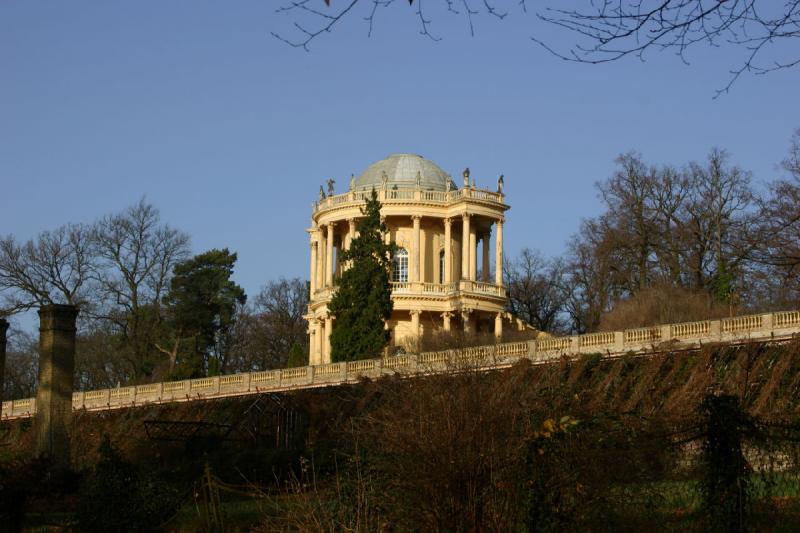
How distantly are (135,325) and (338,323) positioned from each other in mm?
16391

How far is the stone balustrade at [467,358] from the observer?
34.9 m

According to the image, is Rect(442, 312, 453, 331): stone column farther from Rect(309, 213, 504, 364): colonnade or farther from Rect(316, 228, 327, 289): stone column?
Rect(316, 228, 327, 289): stone column

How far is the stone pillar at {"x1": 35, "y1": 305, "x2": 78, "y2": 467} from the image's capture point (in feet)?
88.3

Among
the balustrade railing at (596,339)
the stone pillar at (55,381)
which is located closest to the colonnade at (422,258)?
the balustrade railing at (596,339)

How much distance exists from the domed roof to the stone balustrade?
21461mm

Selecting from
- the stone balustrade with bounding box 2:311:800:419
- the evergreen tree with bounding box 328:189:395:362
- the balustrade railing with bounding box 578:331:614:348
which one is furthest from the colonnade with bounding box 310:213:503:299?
the balustrade railing with bounding box 578:331:614:348

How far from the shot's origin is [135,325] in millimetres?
66188

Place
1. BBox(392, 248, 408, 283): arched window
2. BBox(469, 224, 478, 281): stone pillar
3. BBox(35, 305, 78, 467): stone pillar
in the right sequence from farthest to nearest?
BBox(392, 248, 408, 283): arched window < BBox(469, 224, 478, 281): stone pillar < BBox(35, 305, 78, 467): stone pillar

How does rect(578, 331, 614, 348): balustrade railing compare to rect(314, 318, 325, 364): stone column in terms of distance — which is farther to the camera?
rect(314, 318, 325, 364): stone column

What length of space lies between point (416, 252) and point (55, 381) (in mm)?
41544

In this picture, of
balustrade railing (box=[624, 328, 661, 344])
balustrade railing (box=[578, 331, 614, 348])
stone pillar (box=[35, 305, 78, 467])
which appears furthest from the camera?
balustrade railing (box=[578, 331, 614, 348])

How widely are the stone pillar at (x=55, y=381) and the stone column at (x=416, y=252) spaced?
4095 centimetres

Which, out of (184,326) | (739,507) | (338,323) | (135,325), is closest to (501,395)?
(739,507)

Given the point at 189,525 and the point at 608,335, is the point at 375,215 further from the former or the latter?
the point at 189,525
